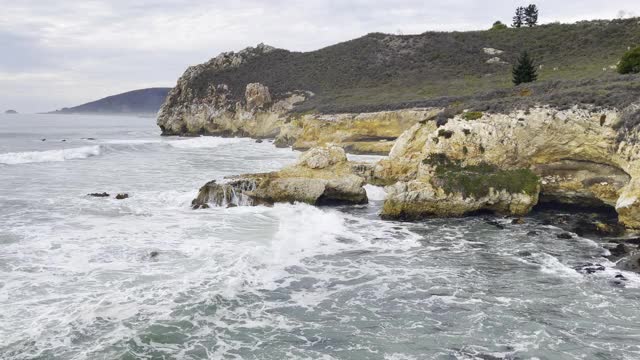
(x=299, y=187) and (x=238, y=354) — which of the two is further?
(x=299, y=187)

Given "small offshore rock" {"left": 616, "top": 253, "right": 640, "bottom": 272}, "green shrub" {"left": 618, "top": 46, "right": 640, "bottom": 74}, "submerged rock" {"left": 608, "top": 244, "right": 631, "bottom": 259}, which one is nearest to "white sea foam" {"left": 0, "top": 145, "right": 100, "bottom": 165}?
"submerged rock" {"left": 608, "top": 244, "right": 631, "bottom": 259}

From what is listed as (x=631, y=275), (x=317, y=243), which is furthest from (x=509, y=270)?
(x=317, y=243)

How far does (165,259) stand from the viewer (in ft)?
59.1

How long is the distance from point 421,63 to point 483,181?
70152mm

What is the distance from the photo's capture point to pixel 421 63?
3607 inches

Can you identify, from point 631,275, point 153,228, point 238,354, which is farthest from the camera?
point 153,228

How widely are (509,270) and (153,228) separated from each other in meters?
15.2

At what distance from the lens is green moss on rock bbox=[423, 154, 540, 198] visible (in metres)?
25.4

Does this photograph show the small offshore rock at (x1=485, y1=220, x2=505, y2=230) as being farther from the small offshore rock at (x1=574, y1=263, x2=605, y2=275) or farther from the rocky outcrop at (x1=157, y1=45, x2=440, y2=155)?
the rocky outcrop at (x1=157, y1=45, x2=440, y2=155)

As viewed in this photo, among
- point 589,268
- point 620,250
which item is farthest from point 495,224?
point 589,268

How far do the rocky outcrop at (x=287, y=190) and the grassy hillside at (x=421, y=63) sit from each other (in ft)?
97.8

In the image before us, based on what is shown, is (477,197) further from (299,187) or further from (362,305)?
(362,305)

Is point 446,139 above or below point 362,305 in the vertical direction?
above

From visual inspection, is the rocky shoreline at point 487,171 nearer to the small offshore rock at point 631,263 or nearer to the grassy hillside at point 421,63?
the small offshore rock at point 631,263
